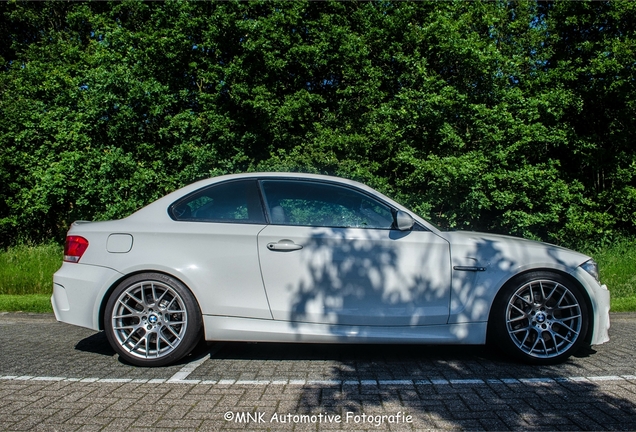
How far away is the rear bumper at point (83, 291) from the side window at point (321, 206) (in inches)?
63.0

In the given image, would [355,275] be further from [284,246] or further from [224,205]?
[224,205]

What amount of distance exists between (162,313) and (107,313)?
51 cm

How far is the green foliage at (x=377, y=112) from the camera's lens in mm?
12852

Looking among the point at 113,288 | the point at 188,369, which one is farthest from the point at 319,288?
the point at 113,288

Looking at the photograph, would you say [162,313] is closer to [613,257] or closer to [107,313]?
[107,313]

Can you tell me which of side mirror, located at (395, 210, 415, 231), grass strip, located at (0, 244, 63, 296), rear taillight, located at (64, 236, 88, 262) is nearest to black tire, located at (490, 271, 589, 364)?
side mirror, located at (395, 210, 415, 231)

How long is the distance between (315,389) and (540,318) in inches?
86.9

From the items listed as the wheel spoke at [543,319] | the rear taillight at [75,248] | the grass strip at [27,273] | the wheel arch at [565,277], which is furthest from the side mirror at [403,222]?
the grass strip at [27,273]

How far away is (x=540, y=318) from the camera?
473cm

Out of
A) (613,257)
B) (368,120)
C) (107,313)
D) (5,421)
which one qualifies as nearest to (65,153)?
(368,120)

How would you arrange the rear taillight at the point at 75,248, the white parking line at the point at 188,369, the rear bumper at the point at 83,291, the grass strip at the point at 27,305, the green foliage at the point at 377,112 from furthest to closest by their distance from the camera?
the green foliage at the point at 377,112
the grass strip at the point at 27,305
the rear taillight at the point at 75,248
the rear bumper at the point at 83,291
the white parking line at the point at 188,369

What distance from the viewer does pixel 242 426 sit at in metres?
3.28

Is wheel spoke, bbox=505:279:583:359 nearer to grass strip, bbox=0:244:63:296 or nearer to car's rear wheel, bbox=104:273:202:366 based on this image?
car's rear wheel, bbox=104:273:202:366

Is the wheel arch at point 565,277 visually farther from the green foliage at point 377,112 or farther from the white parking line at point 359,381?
the green foliage at point 377,112
